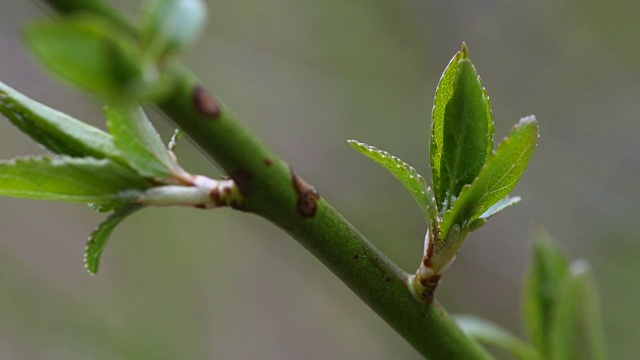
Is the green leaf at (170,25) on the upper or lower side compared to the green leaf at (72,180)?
upper

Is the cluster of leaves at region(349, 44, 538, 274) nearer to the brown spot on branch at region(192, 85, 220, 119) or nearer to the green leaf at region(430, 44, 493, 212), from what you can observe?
the green leaf at region(430, 44, 493, 212)

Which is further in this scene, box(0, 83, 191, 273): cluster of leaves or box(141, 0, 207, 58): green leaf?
box(0, 83, 191, 273): cluster of leaves

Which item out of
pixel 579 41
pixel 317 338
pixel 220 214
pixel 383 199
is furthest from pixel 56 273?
pixel 579 41

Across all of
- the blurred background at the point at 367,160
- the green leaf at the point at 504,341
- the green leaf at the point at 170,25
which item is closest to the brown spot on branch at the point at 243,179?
the green leaf at the point at 170,25

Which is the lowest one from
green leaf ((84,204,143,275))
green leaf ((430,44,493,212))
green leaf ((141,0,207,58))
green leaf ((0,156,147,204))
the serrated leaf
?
green leaf ((84,204,143,275))

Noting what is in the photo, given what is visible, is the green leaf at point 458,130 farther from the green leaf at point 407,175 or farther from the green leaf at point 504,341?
the green leaf at point 504,341

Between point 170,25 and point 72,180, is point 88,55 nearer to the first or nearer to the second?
point 170,25

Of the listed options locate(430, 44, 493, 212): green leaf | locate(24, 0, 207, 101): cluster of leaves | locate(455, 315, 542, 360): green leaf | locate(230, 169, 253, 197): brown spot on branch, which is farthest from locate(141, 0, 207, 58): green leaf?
locate(455, 315, 542, 360): green leaf

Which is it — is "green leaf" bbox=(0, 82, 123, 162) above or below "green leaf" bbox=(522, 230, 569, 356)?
below
